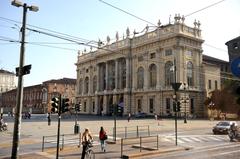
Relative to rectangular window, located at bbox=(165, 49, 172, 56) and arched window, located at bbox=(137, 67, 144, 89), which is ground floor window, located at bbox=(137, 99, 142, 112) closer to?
arched window, located at bbox=(137, 67, 144, 89)

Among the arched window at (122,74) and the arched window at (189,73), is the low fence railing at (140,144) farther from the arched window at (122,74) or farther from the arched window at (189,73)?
the arched window at (122,74)

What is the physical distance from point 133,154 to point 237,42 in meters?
12.7

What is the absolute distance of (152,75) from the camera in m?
70.6

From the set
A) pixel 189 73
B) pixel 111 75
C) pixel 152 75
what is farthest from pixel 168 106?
pixel 111 75

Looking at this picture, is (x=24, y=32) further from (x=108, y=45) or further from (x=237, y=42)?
(x=108, y=45)

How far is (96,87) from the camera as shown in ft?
299

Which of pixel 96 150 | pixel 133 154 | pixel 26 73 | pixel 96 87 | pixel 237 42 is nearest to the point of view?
pixel 237 42

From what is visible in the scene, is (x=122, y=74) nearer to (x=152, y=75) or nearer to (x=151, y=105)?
(x=152, y=75)

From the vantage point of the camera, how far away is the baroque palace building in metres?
63.7

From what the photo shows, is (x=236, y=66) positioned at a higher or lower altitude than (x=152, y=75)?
lower

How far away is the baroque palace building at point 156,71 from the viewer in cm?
6366

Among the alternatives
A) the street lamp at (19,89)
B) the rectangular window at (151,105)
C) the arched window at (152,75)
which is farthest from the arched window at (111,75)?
the street lamp at (19,89)

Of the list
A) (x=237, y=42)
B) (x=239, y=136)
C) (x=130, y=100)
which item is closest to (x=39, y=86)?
(x=130, y=100)

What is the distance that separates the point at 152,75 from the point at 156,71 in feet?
6.06
